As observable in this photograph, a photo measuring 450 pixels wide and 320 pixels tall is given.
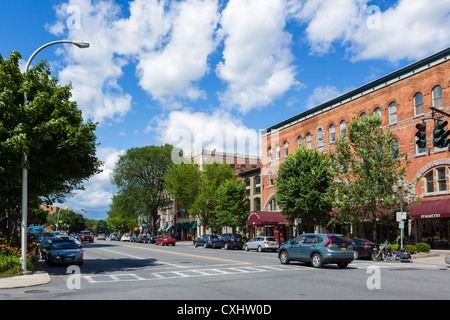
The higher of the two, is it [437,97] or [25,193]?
→ [437,97]

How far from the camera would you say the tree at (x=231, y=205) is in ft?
181

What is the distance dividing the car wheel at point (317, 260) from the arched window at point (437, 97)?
769 inches

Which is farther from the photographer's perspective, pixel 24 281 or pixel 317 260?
pixel 317 260

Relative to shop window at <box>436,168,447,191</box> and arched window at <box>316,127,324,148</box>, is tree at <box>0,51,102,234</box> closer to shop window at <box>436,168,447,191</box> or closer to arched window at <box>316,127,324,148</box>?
shop window at <box>436,168,447,191</box>

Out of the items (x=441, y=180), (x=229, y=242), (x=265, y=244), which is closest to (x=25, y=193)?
(x=265, y=244)

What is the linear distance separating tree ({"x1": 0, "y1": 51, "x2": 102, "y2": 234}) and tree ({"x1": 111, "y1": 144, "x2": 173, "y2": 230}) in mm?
50981

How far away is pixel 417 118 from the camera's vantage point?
33.2m

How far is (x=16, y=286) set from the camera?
13.3 m

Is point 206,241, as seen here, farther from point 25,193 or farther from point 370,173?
point 25,193

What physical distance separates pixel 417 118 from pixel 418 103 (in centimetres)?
136

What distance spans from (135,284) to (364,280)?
25.9 ft

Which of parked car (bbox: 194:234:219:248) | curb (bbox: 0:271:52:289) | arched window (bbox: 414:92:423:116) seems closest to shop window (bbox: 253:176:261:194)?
parked car (bbox: 194:234:219:248)
